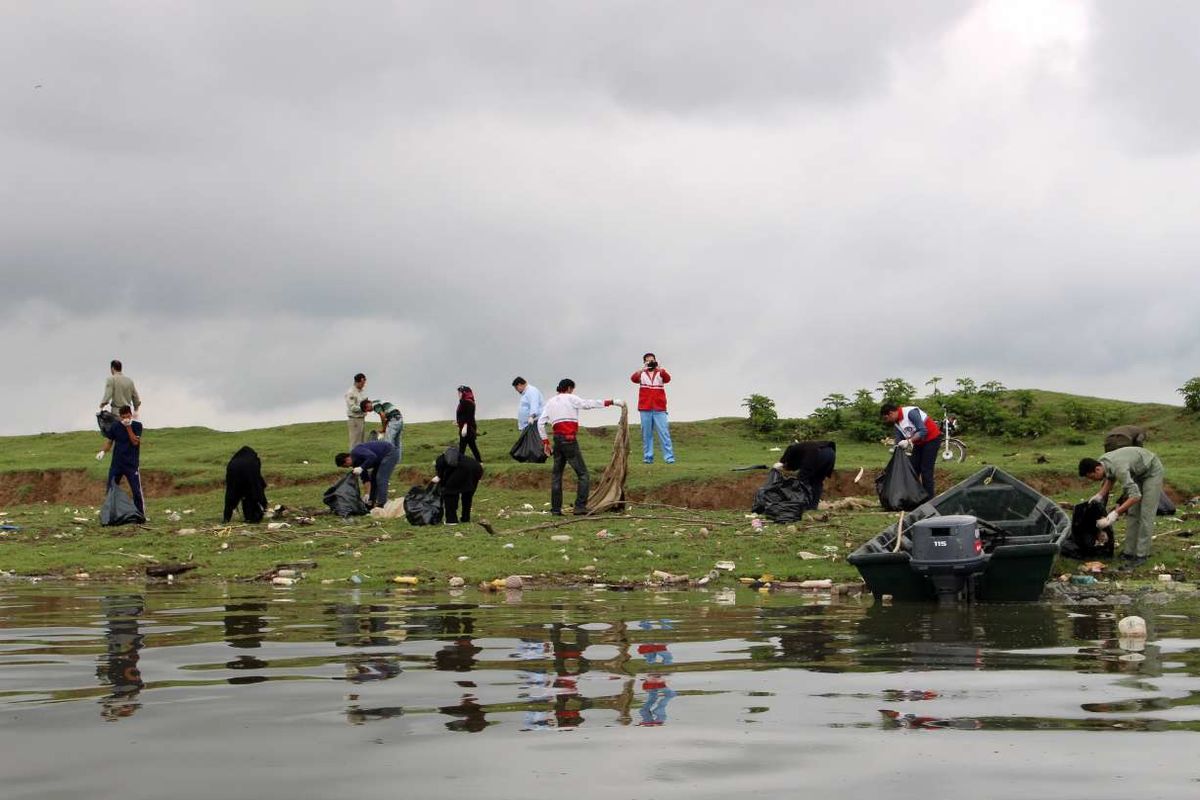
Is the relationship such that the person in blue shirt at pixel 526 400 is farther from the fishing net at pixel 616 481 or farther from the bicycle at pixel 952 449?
the bicycle at pixel 952 449

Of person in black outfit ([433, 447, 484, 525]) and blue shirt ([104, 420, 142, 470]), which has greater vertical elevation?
blue shirt ([104, 420, 142, 470])

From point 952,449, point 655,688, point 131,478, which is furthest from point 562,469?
point 655,688

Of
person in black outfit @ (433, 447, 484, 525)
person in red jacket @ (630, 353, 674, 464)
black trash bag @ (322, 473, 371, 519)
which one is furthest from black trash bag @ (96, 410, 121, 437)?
person in red jacket @ (630, 353, 674, 464)

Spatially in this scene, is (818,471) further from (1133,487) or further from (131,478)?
(131,478)

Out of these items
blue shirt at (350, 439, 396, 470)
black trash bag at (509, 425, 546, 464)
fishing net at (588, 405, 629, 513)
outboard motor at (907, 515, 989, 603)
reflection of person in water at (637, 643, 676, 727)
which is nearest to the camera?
reflection of person in water at (637, 643, 676, 727)

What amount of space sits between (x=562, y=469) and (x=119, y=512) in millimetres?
7369

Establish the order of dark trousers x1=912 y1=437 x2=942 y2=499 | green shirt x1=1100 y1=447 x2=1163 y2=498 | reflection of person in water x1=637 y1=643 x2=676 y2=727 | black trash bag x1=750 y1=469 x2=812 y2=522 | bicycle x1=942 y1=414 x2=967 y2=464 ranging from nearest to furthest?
reflection of person in water x1=637 y1=643 x2=676 y2=727, green shirt x1=1100 y1=447 x2=1163 y2=498, dark trousers x1=912 y1=437 x2=942 y2=499, black trash bag x1=750 y1=469 x2=812 y2=522, bicycle x1=942 y1=414 x2=967 y2=464

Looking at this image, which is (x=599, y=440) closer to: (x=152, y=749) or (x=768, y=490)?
(x=768, y=490)

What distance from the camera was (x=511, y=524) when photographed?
62.9ft

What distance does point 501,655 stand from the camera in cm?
816

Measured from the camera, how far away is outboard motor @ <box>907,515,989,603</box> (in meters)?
12.2

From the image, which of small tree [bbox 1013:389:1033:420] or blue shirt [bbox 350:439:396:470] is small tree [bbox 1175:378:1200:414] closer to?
small tree [bbox 1013:389:1033:420]

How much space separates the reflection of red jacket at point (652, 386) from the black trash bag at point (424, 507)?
18.0 ft

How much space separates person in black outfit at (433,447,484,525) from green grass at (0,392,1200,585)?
1.99ft
